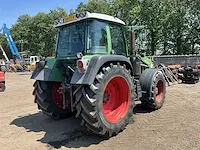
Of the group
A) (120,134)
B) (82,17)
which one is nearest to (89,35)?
(82,17)

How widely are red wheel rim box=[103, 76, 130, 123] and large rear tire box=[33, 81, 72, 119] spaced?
1047 mm

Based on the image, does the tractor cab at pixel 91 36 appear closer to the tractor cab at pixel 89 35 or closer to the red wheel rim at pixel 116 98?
the tractor cab at pixel 89 35

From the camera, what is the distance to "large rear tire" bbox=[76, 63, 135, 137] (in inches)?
186

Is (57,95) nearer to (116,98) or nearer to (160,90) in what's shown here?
(116,98)

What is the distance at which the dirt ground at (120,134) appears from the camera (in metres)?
4.72

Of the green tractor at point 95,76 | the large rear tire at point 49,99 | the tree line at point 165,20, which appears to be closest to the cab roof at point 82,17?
the green tractor at point 95,76

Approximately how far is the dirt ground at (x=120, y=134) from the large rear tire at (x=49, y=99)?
223mm

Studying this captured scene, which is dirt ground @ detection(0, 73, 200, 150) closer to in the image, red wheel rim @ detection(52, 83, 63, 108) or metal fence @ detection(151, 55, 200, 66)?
red wheel rim @ detection(52, 83, 63, 108)

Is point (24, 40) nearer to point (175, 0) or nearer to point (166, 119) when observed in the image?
point (175, 0)

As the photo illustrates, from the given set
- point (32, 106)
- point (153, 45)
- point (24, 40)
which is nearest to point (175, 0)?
point (153, 45)

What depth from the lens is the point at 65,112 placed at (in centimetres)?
652

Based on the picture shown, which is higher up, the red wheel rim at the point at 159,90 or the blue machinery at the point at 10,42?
the blue machinery at the point at 10,42

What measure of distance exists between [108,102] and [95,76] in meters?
1.04

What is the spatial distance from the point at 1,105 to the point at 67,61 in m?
4.20
